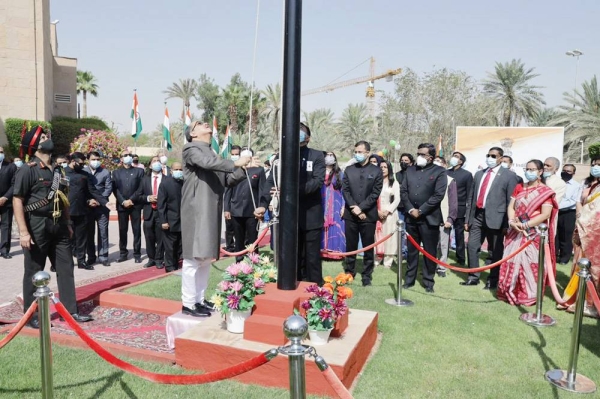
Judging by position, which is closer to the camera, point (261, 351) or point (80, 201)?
point (261, 351)

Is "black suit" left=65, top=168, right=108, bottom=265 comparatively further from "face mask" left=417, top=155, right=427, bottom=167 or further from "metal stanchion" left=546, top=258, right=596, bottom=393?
"metal stanchion" left=546, top=258, right=596, bottom=393

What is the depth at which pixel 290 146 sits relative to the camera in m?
4.43

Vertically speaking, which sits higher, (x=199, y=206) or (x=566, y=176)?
(x=566, y=176)

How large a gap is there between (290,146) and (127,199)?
5.64 meters

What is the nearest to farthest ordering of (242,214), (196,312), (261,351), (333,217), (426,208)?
(261,351) < (196,312) < (426,208) < (242,214) < (333,217)

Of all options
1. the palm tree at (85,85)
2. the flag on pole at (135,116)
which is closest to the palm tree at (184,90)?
the palm tree at (85,85)

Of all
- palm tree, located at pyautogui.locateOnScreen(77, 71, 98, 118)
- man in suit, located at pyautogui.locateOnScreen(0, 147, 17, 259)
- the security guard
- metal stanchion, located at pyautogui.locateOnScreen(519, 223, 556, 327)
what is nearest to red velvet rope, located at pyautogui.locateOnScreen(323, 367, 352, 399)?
the security guard

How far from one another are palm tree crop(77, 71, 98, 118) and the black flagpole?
6040 centimetres

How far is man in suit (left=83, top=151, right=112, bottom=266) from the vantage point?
8781mm

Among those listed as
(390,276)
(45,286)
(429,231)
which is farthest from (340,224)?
(45,286)

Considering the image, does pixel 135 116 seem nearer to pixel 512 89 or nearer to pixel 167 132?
pixel 167 132

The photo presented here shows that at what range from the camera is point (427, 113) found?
29.1m

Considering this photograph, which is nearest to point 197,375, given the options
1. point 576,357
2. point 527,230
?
point 576,357

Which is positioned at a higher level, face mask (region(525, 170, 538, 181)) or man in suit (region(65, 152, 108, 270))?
face mask (region(525, 170, 538, 181))
